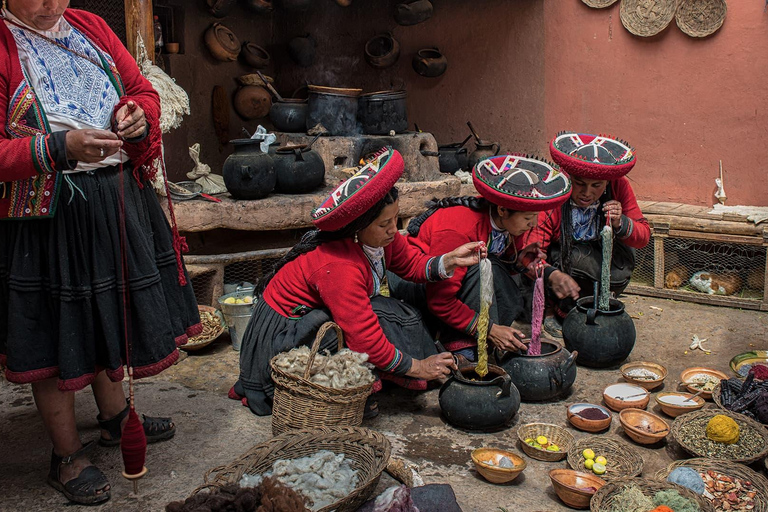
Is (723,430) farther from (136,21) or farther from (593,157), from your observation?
(136,21)

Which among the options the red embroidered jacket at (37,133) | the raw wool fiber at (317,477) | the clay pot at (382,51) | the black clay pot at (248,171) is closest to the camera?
the red embroidered jacket at (37,133)

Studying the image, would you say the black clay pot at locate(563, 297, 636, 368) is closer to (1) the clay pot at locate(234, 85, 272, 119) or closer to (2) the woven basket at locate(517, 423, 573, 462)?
(2) the woven basket at locate(517, 423, 573, 462)

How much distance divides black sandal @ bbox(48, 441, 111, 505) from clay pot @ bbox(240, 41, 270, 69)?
5.37 m

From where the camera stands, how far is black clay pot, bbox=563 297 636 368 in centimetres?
391

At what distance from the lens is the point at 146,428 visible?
124 inches

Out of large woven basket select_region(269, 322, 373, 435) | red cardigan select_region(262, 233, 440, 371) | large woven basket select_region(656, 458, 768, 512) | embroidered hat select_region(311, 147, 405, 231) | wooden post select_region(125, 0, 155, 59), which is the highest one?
wooden post select_region(125, 0, 155, 59)

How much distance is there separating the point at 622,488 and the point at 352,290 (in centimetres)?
137

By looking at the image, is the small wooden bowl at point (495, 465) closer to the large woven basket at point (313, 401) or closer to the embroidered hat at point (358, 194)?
the large woven basket at point (313, 401)

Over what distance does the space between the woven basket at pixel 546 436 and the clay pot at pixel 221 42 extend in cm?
513

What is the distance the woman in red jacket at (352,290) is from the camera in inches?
125

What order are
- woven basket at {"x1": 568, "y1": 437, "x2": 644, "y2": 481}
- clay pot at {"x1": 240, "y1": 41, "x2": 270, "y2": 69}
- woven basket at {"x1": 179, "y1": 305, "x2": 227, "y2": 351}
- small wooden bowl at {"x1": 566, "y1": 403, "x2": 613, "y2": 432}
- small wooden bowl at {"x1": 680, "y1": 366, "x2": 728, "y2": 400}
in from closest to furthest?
woven basket at {"x1": 568, "y1": 437, "x2": 644, "y2": 481}
small wooden bowl at {"x1": 566, "y1": 403, "x2": 613, "y2": 432}
small wooden bowl at {"x1": 680, "y1": 366, "x2": 728, "y2": 400}
woven basket at {"x1": 179, "y1": 305, "x2": 227, "y2": 351}
clay pot at {"x1": 240, "y1": 41, "x2": 270, "y2": 69}

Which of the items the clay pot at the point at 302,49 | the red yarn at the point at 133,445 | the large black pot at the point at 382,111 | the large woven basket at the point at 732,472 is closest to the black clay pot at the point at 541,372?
the large woven basket at the point at 732,472

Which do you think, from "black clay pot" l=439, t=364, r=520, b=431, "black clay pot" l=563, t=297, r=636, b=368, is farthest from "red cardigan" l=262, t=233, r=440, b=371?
"black clay pot" l=563, t=297, r=636, b=368

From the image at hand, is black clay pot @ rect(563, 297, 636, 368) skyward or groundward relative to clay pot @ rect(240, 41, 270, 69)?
groundward
